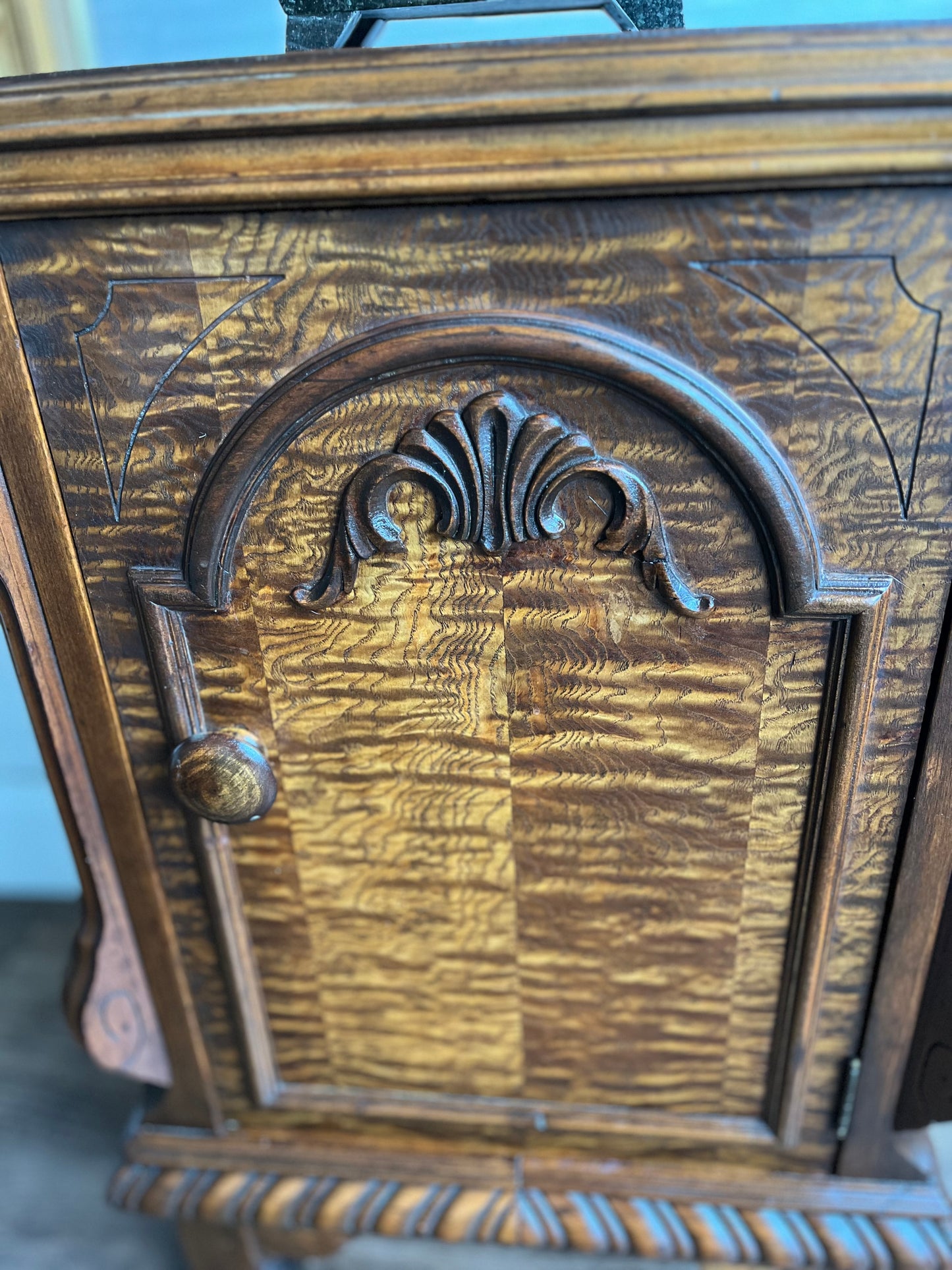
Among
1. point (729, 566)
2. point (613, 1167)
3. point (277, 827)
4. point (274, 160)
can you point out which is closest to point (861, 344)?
point (729, 566)

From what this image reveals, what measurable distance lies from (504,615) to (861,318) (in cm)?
20

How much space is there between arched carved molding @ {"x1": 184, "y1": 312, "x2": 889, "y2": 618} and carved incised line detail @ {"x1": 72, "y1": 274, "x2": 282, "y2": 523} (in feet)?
0.12

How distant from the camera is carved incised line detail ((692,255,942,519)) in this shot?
0.35 m

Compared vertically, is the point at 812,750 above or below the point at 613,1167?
above

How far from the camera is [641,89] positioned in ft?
1.08

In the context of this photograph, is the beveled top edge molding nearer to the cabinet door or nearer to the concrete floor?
the cabinet door

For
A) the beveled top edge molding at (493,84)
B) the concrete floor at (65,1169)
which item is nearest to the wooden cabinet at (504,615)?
the beveled top edge molding at (493,84)

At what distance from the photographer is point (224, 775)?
46cm

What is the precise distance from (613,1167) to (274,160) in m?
0.59

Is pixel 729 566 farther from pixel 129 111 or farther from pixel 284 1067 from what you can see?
pixel 284 1067

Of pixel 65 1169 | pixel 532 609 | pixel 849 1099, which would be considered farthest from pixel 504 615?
pixel 65 1169

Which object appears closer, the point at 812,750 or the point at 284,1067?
the point at 812,750

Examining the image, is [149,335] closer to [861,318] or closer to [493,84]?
[493,84]

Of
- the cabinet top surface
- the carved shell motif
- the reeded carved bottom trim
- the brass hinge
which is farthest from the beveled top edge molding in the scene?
the reeded carved bottom trim
